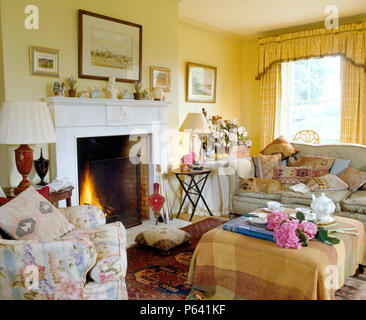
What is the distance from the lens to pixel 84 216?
243 centimetres

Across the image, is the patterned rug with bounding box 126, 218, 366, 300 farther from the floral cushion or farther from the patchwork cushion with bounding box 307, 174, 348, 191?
Result: the patchwork cushion with bounding box 307, 174, 348, 191

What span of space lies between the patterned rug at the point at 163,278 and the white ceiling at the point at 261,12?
3.19 metres

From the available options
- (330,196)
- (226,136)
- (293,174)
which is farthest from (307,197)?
(226,136)

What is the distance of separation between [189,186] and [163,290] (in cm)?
207

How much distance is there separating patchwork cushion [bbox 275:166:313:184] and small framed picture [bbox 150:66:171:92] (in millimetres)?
1729

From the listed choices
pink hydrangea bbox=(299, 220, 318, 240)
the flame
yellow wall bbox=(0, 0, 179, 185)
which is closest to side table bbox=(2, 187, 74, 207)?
yellow wall bbox=(0, 0, 179, 185)

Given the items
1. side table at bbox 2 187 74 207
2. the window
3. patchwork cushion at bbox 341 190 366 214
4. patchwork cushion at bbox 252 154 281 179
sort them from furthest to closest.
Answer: the window → patchwork cushion at bbox 252 154 281 179 → patchwork cushion at bbox 341 190 366 214 → side table at bbox 2 187 74 207

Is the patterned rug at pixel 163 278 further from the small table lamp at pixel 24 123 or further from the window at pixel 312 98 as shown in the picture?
the window at pixel 312 98

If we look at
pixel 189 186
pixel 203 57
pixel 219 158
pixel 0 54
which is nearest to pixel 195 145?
pixel 219 158

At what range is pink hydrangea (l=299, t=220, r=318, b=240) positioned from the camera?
2287mm

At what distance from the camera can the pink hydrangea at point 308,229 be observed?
2287 mm

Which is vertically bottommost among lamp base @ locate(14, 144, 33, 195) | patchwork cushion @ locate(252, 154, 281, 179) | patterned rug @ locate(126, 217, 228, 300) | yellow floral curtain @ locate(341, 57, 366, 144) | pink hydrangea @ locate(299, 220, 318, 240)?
patterned rug @ locate(126, 217, 228, 300)

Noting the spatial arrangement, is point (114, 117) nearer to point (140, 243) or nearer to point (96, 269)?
point (140, 243)

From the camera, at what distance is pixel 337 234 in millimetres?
2498
